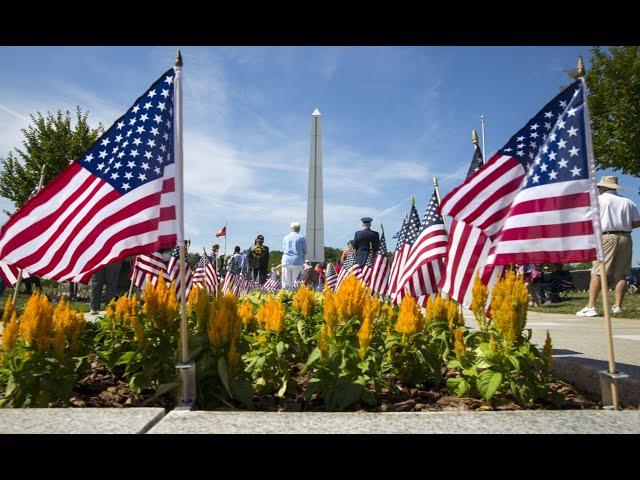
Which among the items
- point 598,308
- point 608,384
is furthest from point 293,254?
point 608,384

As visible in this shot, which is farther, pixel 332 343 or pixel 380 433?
pixel 332 343

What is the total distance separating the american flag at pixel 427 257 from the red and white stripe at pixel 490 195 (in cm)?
108

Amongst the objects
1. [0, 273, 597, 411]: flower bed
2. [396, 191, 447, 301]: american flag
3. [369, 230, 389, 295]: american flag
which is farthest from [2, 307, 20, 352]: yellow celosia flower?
[369, 230, 389, 295]: american flag

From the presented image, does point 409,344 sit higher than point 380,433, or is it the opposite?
point 409,344

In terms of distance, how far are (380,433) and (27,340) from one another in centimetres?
227

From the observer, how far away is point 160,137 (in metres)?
3.43

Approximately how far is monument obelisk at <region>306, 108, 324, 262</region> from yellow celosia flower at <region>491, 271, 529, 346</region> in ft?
66.3

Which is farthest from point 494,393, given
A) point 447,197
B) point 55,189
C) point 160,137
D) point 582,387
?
point 55,189

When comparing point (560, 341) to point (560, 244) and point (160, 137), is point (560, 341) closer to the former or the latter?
point (560, 244)

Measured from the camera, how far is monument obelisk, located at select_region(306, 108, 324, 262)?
23234 millimetres

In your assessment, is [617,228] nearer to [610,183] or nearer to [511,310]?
[610,183]

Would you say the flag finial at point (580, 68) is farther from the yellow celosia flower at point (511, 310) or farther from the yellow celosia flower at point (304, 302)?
the yellow celosia flower at point (304, 302)

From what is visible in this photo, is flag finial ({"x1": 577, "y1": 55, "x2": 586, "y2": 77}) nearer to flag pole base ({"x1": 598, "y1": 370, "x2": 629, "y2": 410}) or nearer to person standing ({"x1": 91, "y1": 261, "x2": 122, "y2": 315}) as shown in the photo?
flag pole base ({"x1": 598, "y1": 370, "x2": 629, "y2": 410})

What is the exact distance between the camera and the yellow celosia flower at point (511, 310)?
2.89 m
